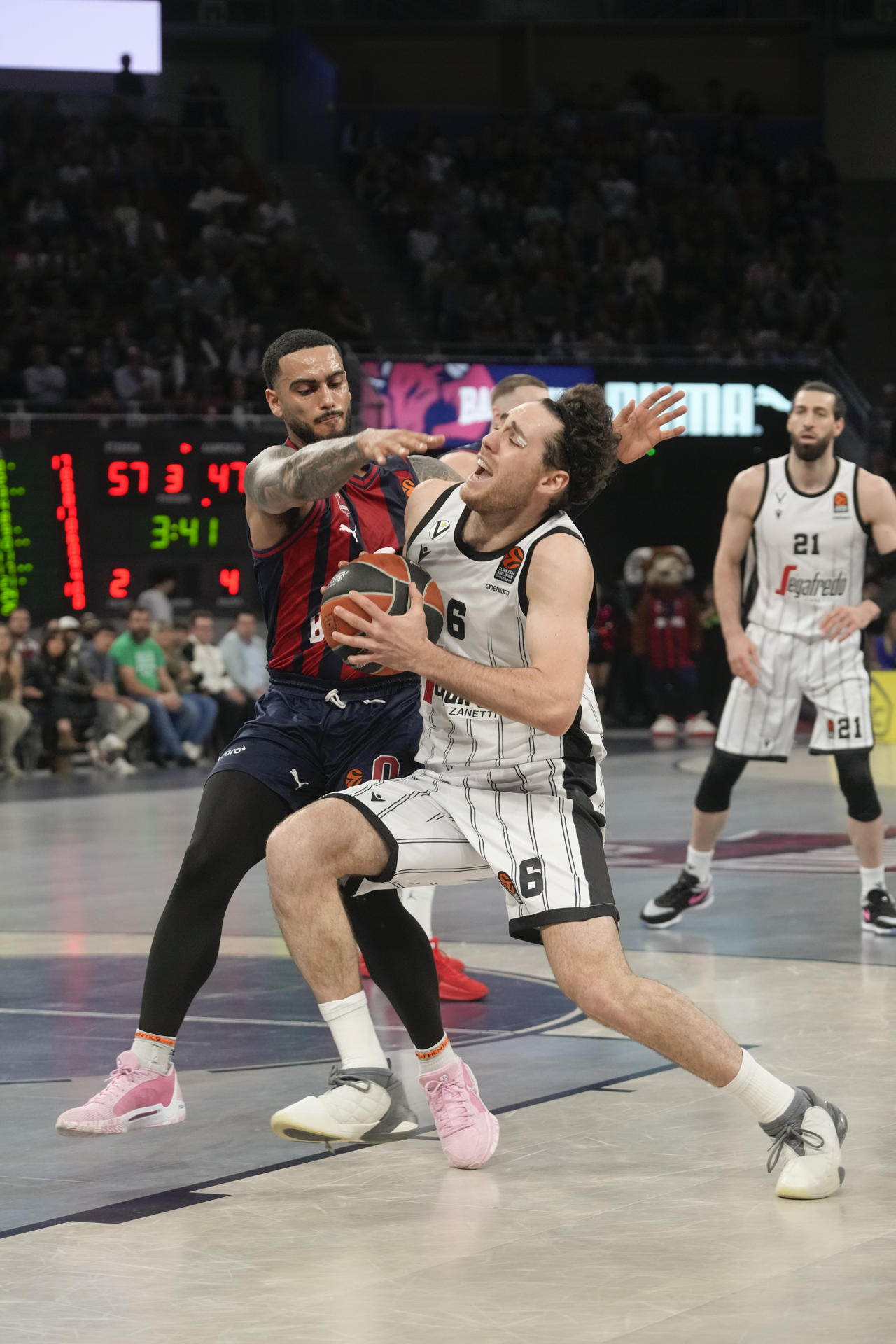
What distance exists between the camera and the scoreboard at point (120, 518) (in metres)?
16.9

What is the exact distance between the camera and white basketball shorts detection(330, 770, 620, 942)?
414 centimetres

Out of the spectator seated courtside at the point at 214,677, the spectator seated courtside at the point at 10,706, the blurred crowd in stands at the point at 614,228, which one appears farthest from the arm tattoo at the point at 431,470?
the blurred crowd in stands at the point at 614,228

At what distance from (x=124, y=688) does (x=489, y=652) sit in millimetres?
12862

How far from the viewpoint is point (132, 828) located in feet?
39.5

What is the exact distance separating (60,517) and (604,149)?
1211 centimetres

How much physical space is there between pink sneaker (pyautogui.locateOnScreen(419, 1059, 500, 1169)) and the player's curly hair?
1394 millimetres

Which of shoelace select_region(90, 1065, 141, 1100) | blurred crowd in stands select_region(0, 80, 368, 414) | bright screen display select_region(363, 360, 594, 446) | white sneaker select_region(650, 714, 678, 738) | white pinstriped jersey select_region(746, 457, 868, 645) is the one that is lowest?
white sneaker select_region(650, 714, 678, 738)

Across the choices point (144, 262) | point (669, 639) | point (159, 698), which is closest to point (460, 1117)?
point (159, 698)

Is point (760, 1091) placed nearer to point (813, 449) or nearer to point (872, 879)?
point (872, 879)

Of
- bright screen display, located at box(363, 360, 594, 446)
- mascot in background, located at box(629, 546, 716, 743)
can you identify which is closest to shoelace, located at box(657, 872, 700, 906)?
bright screen display, located at box(363, 360, 594, 446)

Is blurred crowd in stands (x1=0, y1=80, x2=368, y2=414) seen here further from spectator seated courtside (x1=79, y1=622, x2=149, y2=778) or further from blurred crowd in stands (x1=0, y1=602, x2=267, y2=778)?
spectator seated courtside (x1=79, y1=622, x2=149, y2=778)

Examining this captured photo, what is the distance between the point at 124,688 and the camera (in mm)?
16875

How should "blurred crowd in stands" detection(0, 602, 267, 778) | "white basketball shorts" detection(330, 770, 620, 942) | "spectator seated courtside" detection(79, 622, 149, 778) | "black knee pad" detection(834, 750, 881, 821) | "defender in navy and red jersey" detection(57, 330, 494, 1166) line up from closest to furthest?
"white basketball shorts" detection(330, 770, 620, 942) → "defender in navy and red jersey" detection(57, 330, 494, 1166) → "black knee pad" detection(834, 750, 881, 821) → "blurred crowd in stands" detection(0, 602, 267, 778) → "spectator seated courtside" detection(79, 622, 149, 778)

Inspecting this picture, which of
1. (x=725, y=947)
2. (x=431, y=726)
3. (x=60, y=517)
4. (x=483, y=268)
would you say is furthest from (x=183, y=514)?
(x=431, y=726)
